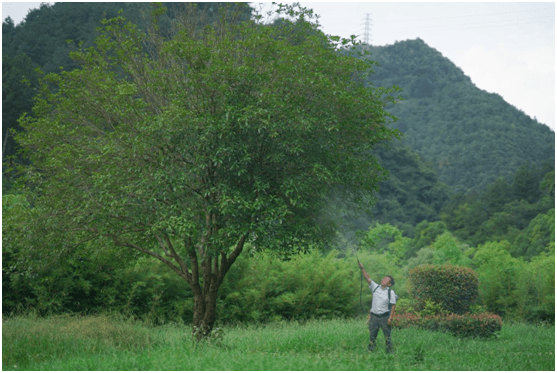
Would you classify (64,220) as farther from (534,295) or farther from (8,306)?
(534,295)

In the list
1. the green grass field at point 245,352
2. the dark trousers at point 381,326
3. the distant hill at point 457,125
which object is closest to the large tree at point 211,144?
the green grass field at point 245,352

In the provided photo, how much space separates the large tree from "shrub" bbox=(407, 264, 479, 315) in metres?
4.30

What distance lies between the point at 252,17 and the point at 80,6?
18403 millimetres

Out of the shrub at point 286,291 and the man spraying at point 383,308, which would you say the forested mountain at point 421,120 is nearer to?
the shrub at point 286,291

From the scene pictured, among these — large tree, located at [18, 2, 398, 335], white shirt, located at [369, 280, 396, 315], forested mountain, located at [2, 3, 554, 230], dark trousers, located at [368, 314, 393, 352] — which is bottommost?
dark trousers, located at [368, 314, 393, 352]

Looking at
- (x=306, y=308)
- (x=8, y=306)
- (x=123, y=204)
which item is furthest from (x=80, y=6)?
(x=123, y=204)

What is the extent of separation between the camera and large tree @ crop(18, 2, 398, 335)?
7.81 metres

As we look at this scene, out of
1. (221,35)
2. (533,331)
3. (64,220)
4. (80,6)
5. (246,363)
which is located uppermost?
(80,6)

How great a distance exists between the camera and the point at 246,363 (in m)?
6.78

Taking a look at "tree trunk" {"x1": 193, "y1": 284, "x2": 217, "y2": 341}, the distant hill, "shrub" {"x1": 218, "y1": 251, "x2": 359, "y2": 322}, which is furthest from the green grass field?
the distant hill

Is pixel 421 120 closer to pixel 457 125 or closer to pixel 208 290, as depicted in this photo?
pixel 457 125

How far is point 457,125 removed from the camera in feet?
158

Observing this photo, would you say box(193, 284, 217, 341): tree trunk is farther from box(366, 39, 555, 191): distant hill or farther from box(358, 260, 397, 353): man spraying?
box(366, 39, 555, 191): distant hill

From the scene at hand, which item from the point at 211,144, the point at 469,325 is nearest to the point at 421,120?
the point at 469,325
